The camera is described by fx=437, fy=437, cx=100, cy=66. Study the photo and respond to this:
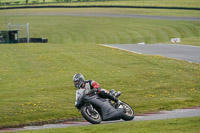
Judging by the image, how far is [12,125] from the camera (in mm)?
16391

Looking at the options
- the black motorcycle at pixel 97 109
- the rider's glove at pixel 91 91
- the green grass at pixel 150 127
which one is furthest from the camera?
the rider's glove at pixel 91 91

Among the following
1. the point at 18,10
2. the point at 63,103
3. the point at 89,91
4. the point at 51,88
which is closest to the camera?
the point at 89,91

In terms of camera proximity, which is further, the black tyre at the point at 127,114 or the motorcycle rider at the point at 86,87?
the black tyre at the point at 127,114

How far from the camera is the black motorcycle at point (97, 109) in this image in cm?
1465

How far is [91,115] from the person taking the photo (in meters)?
14.7

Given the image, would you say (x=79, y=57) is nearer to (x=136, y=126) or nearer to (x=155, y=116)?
(x=155, y=116)

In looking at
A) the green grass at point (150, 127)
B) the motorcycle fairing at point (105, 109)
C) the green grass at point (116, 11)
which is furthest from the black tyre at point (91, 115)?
the green grass at point (116, 11)

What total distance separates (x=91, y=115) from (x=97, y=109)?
34 cm

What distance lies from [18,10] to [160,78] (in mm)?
64978

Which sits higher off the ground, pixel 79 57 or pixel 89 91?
pixel 89 91

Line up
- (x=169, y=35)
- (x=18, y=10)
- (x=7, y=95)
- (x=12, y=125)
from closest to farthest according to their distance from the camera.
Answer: (x=12, y=125) < (x=7, y=95) < (x=169, y=35) < (x=18, y=10)

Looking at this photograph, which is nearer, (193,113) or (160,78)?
(193,113)

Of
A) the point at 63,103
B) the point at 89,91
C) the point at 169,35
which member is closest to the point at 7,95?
the point at 63,103

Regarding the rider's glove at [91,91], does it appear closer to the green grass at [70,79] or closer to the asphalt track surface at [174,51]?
the green grass at [70,79]
